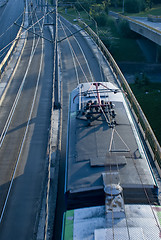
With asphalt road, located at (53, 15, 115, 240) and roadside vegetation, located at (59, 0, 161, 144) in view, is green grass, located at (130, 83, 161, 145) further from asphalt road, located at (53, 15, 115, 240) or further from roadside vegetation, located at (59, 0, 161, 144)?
asphalt road, located at (53, 15, 115, 240)

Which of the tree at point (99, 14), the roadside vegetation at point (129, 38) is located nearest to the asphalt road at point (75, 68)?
the roadside vegetation at point (129, 38)

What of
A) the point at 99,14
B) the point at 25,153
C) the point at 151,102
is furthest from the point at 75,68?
the point at 99,14

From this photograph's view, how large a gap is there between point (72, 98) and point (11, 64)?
23229 millimetres

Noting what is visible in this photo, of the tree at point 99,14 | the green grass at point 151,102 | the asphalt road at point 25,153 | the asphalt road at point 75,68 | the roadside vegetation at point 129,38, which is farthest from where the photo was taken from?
the tree at point 99,14

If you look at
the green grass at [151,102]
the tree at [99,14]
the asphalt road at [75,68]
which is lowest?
the green grass at [151,102]

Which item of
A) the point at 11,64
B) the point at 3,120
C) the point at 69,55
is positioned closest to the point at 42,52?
the point at 69,55

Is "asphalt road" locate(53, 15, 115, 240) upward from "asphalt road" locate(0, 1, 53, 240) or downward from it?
upward

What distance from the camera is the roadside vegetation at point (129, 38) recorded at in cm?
3779

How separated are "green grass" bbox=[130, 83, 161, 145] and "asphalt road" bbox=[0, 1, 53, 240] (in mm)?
11827

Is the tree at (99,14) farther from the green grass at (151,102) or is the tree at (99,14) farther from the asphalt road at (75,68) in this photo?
the green grass at (151,102)

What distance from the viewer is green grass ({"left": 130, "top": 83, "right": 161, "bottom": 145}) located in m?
32.6

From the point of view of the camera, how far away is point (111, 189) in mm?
10922

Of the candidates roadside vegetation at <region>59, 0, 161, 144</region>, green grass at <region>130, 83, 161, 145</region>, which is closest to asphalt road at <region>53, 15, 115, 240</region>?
roadside vegetation at <region>59, 0, 161, 144</region>

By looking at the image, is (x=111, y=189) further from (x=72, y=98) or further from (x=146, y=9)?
(x=146, y=9)
